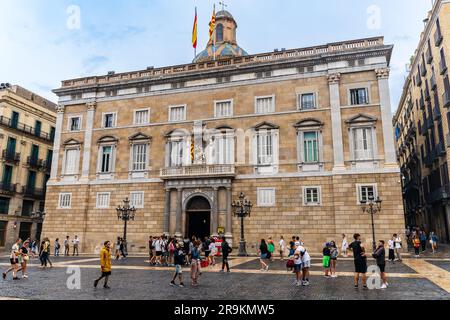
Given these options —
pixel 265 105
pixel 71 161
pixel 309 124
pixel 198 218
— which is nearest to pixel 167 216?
pixel 198 218

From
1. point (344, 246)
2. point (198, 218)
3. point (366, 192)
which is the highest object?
point (366, 192)

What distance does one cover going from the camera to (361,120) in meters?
27.0

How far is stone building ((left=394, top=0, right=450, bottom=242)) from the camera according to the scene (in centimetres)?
3058

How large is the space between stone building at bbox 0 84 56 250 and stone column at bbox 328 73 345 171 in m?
31.0

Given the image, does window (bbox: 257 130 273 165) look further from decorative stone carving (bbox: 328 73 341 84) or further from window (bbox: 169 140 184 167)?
window (bbox: 169 140 184 167)

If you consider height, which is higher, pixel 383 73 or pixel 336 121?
pixel 383 73

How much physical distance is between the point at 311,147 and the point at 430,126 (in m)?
15.1

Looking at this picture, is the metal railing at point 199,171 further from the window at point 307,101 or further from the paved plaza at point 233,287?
the paved plaza at point 233,287

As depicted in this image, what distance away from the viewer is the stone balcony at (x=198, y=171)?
28.6 metres

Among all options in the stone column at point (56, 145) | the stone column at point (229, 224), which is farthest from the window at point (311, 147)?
the stone column at point (56, 145)

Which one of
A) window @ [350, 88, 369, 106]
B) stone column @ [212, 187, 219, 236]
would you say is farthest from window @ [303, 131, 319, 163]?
stone column @ [212, 187, 219, 236]

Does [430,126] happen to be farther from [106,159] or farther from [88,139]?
[88,139]
